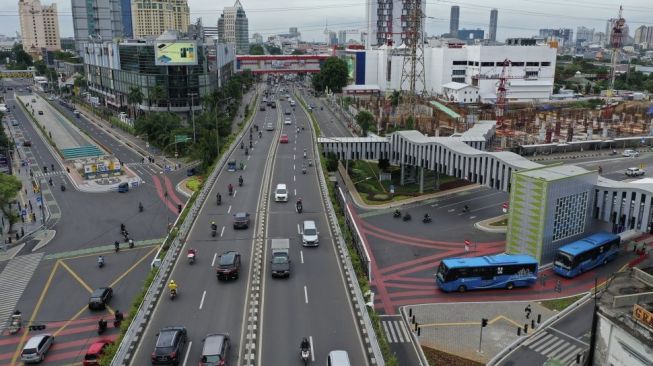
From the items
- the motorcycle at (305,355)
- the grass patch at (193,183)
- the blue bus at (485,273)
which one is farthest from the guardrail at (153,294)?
the blue bus at (485,273)

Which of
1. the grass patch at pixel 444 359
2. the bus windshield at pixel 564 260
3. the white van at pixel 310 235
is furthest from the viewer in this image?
the bus windshield at pixel 564 260

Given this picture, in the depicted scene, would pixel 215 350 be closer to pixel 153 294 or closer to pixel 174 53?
pixel 153 294

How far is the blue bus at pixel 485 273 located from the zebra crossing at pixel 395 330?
6.18 meters

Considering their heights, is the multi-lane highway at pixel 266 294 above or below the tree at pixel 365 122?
below

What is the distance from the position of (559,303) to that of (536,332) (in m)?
5.55

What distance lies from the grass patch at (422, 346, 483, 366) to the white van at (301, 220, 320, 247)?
12274mm

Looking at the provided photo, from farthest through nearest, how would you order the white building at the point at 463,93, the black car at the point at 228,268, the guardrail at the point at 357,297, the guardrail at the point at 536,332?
the white building at the point at 463,93
the black car at the point at 228,268
the guardrail at the point at 536,332
the guardrail at the point at 357,297

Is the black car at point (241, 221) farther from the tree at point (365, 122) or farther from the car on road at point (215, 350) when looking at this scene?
the tree at point (365, 122)

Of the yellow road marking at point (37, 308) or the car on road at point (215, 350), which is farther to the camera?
the yellow road marking at point (37, 308)

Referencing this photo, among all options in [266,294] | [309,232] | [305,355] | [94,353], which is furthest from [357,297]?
[94,353]

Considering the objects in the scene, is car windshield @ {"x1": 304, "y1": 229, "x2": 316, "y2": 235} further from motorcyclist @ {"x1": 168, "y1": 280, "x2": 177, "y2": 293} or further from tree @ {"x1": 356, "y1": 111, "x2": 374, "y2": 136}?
tree @ {"x1": 356, "y1": 111, "x2": 374, "y2": 136}

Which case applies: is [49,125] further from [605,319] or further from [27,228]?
[605,319]

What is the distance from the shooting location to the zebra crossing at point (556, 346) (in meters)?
33.4

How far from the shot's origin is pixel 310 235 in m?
42.0
